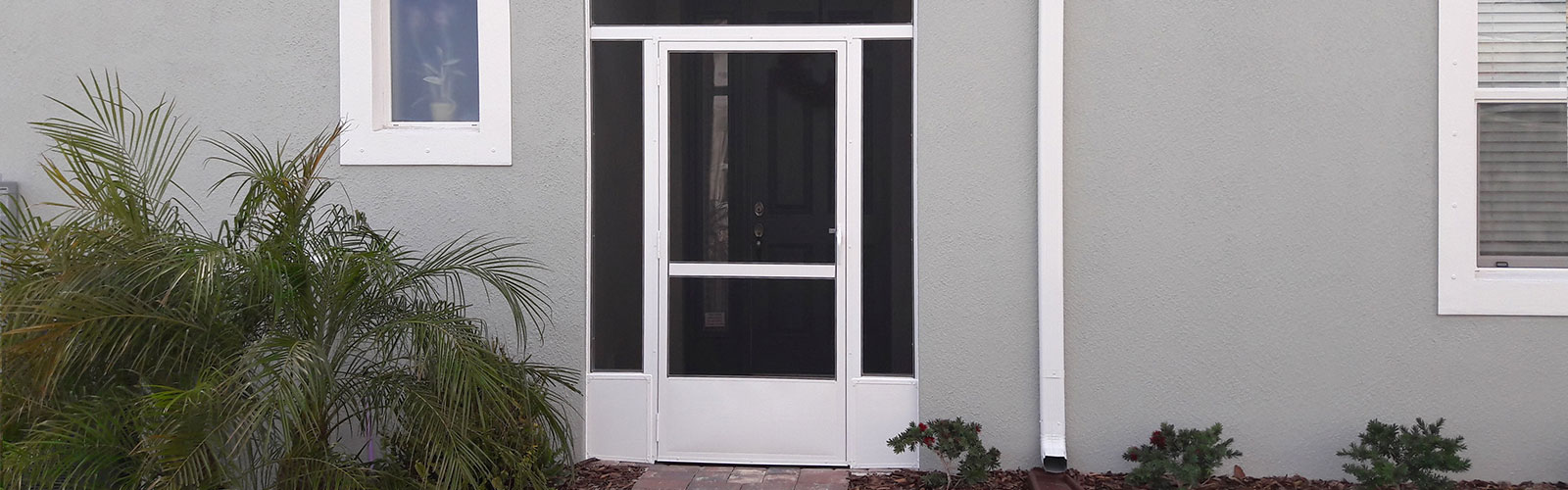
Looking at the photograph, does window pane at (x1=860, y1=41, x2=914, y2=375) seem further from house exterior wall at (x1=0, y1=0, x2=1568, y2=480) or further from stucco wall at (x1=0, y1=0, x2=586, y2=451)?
stucco wall at (x1=0, y1=0, x2=586, y2=451)

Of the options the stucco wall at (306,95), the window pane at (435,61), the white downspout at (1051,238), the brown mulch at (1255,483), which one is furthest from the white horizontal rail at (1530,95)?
the window pane at (435,61)

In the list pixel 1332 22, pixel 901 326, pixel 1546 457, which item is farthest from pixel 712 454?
pixel 1546 457

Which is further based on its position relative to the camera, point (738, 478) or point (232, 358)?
point (738, 478)

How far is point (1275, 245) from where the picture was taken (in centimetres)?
444

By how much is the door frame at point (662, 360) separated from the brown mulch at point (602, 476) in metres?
0.06

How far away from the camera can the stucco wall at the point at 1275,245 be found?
14.4 ft

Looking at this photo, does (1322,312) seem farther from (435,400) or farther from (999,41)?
(435,400)

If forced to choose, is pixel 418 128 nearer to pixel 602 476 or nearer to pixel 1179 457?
pixel 602 476

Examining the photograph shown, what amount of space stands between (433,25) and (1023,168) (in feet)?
7.85

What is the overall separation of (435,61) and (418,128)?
0.29 meters

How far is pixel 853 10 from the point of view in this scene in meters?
4.62

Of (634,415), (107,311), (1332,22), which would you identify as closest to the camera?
(107,311)

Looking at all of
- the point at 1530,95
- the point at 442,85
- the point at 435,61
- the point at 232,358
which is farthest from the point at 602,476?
the point at 1530,95

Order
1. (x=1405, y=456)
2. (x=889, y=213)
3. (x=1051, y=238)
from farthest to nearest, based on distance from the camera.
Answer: (x=889, y=213), (x=1051, y=238), (x=1405, y=456)
